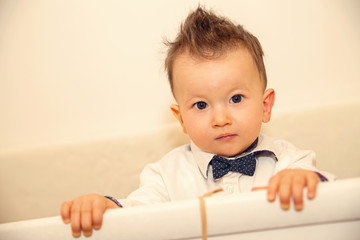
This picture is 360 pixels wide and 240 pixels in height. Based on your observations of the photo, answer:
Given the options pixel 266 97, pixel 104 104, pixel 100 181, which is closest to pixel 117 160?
pixel 100 181

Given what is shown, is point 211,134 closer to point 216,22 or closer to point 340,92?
point 216,22

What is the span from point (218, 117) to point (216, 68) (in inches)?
4.3

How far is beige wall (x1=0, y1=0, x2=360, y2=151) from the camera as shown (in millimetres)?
1231

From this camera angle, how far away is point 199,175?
Answer: 0.93 metres

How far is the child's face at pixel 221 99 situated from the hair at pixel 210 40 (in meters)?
0.02

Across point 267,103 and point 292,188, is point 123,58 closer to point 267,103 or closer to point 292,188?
point 267,103

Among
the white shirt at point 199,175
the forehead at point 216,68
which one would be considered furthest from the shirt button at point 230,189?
the forehead at point 216,68

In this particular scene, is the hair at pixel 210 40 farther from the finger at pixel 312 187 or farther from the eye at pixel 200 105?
the finger at pixel 312 187

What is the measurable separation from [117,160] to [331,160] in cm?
73

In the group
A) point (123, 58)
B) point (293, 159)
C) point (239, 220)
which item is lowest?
point (239, 220)

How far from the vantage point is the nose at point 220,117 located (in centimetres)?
78

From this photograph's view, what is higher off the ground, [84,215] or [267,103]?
[267,103]

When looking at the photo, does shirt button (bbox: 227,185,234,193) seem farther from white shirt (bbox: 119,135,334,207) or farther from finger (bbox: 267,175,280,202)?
finger (bbox: 267,175,280,202)

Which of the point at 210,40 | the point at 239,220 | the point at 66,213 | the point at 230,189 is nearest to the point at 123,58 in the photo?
the point at 210,40
